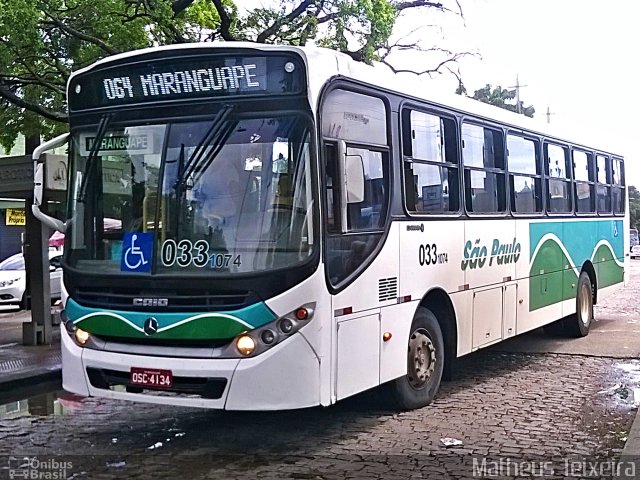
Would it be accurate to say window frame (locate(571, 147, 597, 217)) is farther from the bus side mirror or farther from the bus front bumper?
the bus side mirror

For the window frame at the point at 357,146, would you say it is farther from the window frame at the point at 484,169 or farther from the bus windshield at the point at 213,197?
the window frame at the point at 484,169

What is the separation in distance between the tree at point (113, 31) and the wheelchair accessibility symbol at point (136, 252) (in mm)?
5621

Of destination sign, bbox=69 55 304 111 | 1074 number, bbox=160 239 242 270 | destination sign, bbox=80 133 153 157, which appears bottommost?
1074 number, bbox=160 239 242 270

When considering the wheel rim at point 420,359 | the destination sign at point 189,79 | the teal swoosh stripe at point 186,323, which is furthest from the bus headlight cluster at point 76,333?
the wheel rim at point 420,359

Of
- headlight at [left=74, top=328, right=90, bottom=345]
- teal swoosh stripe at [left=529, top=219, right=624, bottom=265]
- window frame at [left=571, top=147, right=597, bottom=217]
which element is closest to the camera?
headlight at [left=74, top=328, right=90, bottom=345]

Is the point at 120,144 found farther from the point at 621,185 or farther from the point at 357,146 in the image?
the point at 621,185

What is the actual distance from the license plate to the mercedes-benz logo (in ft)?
0.94

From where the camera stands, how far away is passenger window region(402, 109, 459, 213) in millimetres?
7871

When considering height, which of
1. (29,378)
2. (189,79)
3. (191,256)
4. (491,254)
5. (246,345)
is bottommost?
(29,378)

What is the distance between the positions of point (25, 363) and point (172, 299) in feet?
18.4

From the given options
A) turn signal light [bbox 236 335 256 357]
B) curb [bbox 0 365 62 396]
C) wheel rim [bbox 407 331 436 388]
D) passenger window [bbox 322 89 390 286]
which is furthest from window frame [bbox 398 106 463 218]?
curb [bbox 0 365 62 396]

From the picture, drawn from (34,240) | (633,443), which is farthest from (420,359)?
(34,240)

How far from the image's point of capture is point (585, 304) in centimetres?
1338

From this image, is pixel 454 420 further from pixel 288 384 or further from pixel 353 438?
pixel 288 384
